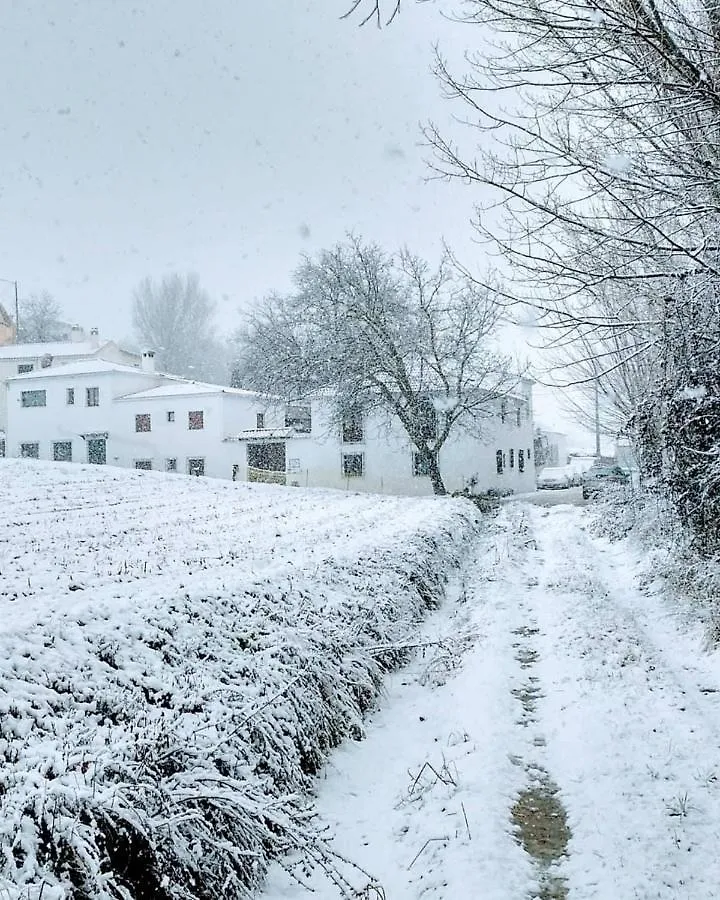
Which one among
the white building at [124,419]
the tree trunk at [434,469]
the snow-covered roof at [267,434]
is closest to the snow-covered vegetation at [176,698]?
the tree trunk at [434,469]

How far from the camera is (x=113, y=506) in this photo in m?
16.8

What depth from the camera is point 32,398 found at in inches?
1609

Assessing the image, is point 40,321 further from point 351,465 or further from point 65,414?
point 351,465

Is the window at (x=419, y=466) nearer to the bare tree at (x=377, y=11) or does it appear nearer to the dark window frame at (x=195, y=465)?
the dark window frame at (x=195, y=465)

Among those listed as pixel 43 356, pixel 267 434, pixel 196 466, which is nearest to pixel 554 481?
pixel 267 434

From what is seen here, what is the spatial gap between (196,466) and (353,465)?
930cm

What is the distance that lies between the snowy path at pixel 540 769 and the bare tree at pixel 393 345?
20456mm

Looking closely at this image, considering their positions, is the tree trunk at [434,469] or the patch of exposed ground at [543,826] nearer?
the patch of exposed ground at [543,826]

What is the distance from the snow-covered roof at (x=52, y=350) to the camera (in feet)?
157

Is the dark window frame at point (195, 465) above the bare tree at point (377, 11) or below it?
below

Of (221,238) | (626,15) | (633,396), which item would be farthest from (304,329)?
(221,238)

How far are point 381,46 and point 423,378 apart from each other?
2271 cm

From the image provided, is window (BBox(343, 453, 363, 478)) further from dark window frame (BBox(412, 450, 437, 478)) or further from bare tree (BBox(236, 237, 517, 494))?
bare tree (BBox(236, 237, 517, 494))

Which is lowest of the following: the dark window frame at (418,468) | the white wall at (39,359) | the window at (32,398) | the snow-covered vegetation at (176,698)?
the snow-covered vegetation at (176,698)
